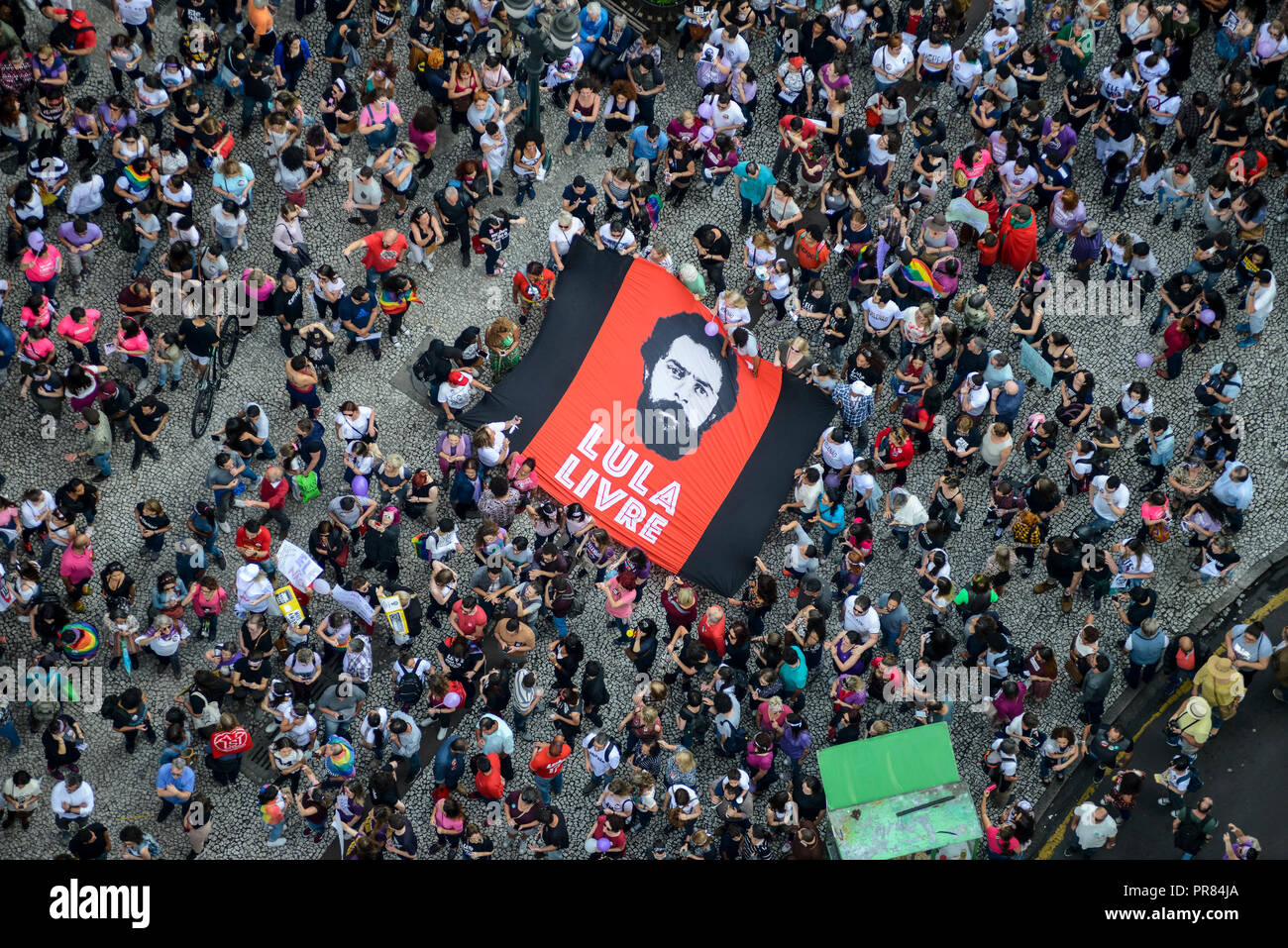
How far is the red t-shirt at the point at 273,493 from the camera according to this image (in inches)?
858

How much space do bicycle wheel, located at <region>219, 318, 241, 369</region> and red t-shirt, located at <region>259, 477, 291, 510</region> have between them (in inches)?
97.3

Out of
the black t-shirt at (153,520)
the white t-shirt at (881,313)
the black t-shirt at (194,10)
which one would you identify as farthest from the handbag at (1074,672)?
the black t-shirt at (194,10)

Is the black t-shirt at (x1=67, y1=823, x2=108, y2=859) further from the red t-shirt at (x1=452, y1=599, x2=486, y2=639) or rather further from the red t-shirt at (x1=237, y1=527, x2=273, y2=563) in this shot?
the red t-shirt at (x1=452, y1=599, x2=486, y2=639)

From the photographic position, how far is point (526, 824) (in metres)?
19.5

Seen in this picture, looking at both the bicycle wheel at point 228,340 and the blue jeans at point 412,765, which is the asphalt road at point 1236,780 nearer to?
the blue jeans at point 412,765

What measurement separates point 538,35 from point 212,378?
6536 mm

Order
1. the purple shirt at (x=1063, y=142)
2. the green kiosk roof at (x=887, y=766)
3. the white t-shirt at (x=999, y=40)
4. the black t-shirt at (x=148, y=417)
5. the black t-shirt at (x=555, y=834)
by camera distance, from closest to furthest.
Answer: the black t-shirt at (x=555, y=834)
the green kiosk roof at (x=887, y=766)
the black t-shirt at (x=148, y=417)
the purple shirt at (x=1063, y=142)
the white t-shirt at (x=999, y=40)

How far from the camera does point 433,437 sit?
933 inches

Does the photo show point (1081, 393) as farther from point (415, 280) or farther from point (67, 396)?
point (67, 396)

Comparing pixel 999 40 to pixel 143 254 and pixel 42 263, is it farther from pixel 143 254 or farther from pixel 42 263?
pixel 42 263

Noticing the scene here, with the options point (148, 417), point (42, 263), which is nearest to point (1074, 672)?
point (148, 417)

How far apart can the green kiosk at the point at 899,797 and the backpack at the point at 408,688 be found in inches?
196
